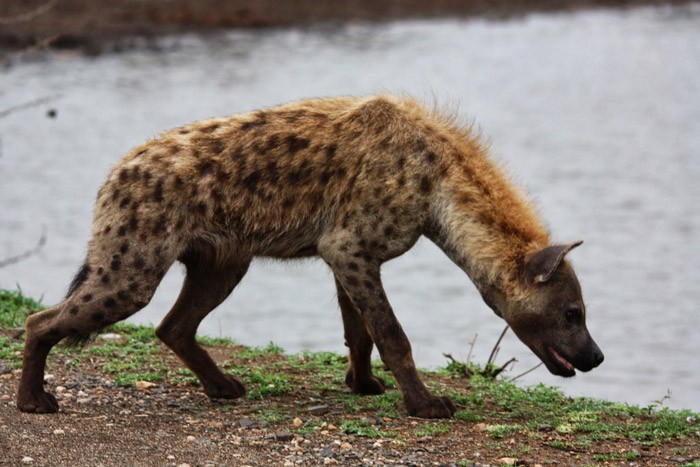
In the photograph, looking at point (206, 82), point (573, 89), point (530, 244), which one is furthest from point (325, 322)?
point (573, 89)

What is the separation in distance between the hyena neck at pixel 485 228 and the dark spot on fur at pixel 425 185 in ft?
0.15

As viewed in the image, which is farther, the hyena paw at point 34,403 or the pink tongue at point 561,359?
the pink tongue at point 561,359

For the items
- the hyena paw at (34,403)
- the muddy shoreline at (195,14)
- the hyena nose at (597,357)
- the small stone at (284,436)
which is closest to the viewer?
the small stone at (284,436)

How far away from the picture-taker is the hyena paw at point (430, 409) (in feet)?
19.3

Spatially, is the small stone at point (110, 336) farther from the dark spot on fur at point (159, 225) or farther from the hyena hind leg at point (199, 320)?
the dark spot on fur at point (159, 225)

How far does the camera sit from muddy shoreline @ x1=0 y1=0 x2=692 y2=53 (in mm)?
23781

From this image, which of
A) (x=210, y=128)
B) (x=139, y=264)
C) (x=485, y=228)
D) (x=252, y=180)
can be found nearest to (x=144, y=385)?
(x=139, y=264)

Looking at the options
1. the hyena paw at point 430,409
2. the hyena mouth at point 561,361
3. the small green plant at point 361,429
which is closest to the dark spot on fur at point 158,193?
the small green plant at point 361,429

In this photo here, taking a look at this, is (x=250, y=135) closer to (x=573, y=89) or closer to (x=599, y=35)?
(x=573, y=89)

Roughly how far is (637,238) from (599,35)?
17.7 m

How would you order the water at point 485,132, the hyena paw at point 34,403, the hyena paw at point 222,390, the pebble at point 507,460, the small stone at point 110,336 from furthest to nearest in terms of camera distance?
the water at point 485,132 < the small stone at point 110,336 < the hyena paw at point 222,390 < the hyena paw at point 34,403 < the pebble at point 507,460

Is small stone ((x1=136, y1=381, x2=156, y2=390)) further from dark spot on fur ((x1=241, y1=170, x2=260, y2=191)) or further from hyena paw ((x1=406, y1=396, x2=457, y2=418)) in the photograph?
hyena paw ((x1=406, y1=396, x2=457, y2=418))

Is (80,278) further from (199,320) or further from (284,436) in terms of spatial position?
(284,436)

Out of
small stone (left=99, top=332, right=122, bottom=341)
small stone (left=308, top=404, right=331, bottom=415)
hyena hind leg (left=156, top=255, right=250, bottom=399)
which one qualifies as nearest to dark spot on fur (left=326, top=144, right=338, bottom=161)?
hyena hind leg (left=156, top=255, right=250, bottom=399)
